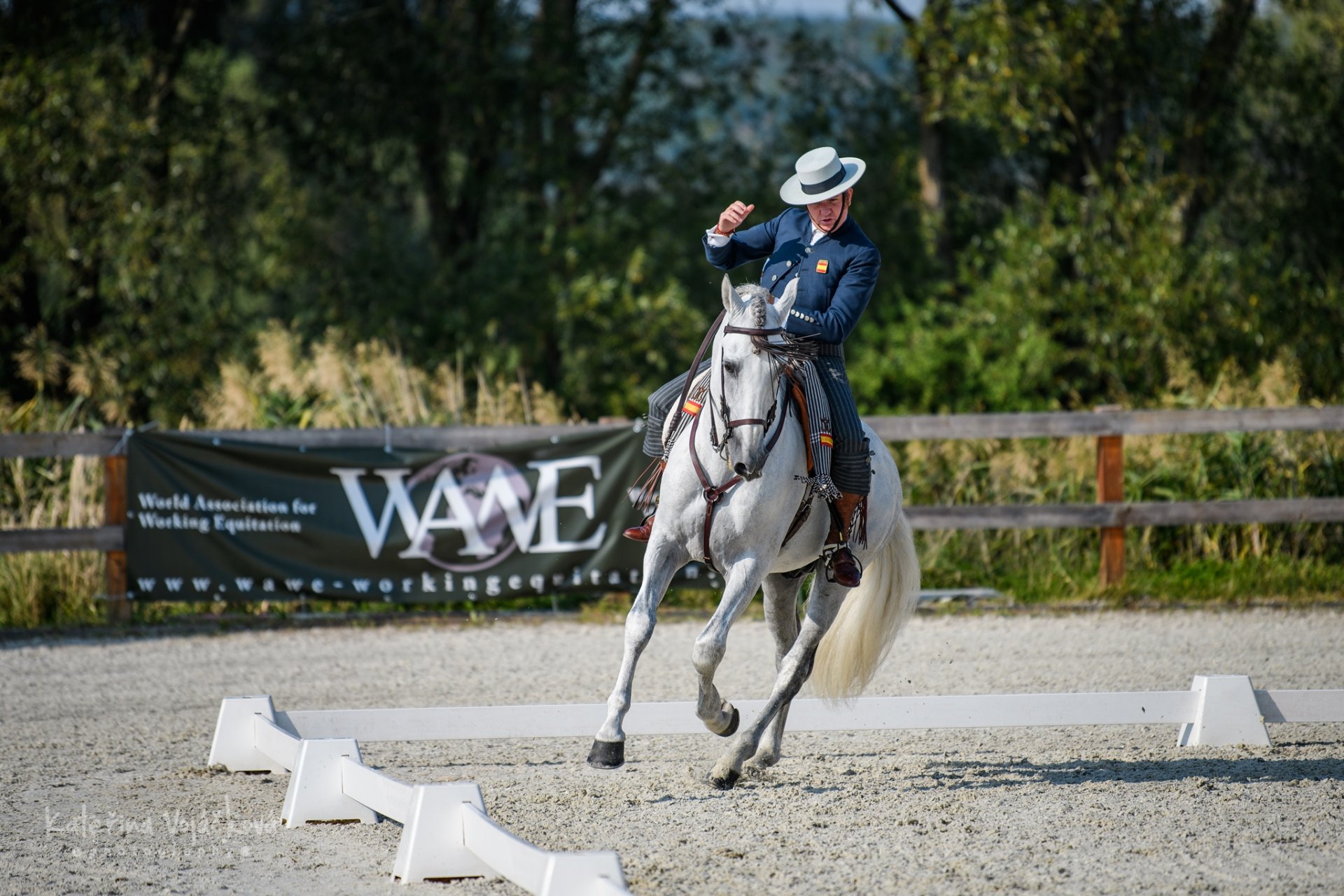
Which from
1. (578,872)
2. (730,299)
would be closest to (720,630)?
(730,299)

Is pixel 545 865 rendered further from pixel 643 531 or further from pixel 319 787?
pixel 643 531

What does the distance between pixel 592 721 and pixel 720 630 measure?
73cm

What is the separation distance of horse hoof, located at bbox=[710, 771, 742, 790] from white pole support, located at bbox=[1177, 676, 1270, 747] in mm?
2105

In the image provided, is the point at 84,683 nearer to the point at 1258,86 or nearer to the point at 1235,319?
the point at 1235,319

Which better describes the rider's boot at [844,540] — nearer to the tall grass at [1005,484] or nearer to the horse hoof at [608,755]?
the horse hoof at [608,755]

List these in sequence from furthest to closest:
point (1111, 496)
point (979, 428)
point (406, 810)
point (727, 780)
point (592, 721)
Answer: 1. point (1111, 496)
2. point (979, 428)
3. point (592, 721)
4. point (727, 780)
5. point (406, 810)

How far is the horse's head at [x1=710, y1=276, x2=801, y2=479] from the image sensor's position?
4762 millimetres

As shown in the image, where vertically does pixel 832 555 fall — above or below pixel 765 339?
below

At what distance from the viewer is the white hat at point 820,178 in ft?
17.4

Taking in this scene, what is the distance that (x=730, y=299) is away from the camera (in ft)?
Answer: 16.0

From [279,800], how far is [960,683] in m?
3.87

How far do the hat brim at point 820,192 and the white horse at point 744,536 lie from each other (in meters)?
0.49

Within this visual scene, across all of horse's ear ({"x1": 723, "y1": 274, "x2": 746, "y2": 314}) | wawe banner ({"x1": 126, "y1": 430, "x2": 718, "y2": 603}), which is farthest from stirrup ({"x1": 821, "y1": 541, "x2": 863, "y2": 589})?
wawe banner ({"x1": 126, "y1": 430, "x2": 718, "y2": 603})

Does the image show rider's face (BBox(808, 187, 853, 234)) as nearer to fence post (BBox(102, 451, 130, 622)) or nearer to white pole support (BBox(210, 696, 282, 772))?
white pole support (BBox(210, 696, 282, 772))
